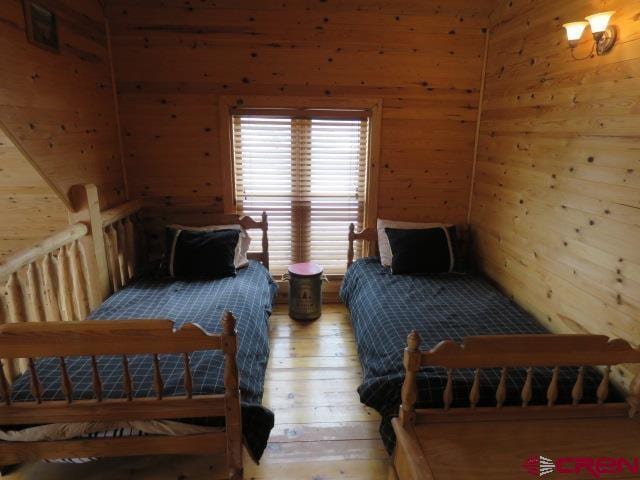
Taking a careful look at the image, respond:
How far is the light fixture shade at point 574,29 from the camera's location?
195 centimetres

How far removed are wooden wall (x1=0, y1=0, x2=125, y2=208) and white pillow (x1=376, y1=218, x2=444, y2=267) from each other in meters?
2.02

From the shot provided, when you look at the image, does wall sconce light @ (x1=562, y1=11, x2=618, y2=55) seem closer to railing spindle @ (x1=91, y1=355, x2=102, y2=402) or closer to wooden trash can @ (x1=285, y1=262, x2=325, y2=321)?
wooden trash can @ (x1=285, y1=262, x2=325, y2=321)

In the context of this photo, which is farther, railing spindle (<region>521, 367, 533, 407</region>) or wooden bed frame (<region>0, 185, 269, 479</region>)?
railing spindle (<region>521, 367, 533, 407</region>)

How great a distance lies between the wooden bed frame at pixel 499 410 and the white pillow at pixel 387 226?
1.60 meters

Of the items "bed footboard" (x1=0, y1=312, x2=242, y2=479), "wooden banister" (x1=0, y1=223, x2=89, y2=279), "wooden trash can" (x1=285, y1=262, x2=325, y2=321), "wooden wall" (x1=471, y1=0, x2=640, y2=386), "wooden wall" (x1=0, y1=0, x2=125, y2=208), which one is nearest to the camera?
"bed footboard" (x1=0, y1=312, x2=242, y2=479)

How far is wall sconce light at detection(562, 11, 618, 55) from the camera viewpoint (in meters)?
1.79

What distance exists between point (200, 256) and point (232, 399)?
4.94 feet

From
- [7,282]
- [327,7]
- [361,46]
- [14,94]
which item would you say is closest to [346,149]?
[361,46]

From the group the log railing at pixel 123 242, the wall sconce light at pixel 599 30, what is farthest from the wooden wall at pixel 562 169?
the log railing at pixel 123 242

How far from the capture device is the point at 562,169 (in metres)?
2.20

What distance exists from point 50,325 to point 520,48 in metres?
2.99

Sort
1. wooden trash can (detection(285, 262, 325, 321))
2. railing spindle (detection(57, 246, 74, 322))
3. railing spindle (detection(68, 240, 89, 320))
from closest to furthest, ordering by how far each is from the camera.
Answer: railing spindle (detection(57, 246, 74, 322)) → railing spindle (detection(68, 240, 89, 320)) → wooden trash can (detection(285, 262, 325, 321))

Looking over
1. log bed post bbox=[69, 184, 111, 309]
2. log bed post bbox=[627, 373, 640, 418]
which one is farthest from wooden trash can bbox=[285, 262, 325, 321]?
log bed post bbox=[627, 373, 640, 418]

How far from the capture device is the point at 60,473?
5.78 ft
